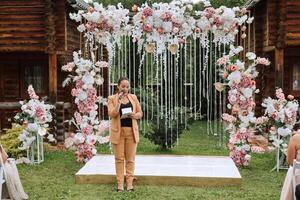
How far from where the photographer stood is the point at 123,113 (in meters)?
8.52

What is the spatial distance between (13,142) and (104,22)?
308 centimetres

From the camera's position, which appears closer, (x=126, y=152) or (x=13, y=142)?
(x=126, y=152)

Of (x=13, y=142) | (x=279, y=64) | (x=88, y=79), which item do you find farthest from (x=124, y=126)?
(x=279, y=64)

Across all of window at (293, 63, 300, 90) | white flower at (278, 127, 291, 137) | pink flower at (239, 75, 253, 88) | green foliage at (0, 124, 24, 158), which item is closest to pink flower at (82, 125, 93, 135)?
green foliage at (0, 124, 24, 158)

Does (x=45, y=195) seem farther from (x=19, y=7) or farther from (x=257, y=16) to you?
(x=257, y=16)

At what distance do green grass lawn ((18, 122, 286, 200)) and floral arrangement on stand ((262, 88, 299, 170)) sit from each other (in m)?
0.53

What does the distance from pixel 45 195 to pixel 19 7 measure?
684 centimetres

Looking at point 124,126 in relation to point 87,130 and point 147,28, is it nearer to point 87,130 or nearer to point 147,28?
point 87,130

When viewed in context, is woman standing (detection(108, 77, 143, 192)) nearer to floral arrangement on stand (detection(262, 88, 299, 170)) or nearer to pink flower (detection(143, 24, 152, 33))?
pink flower (detection(143, 24, 152, 33))

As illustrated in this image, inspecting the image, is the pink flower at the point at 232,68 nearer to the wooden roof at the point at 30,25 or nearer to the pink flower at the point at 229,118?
the pink flower at the point at 229,118

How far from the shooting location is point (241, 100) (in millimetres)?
11016

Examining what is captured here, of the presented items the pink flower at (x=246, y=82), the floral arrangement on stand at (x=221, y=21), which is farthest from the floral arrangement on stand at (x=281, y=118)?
the floral arrangement on stand at (x=221, y=21)

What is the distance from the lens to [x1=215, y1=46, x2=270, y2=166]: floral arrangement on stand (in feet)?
35.8

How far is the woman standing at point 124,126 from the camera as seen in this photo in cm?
856
